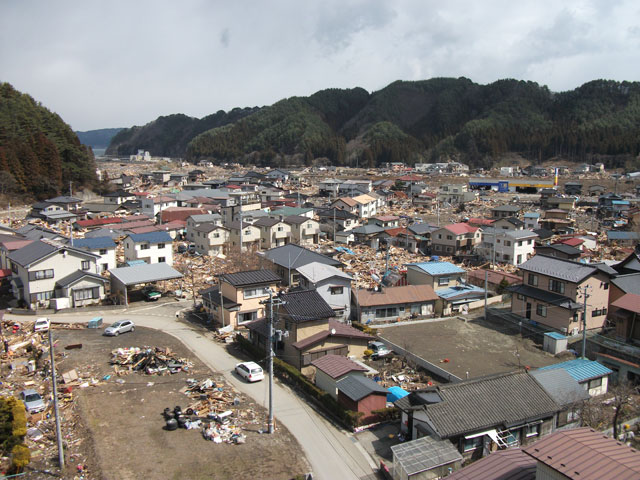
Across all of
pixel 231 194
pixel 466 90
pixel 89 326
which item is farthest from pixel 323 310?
pixel 466 90

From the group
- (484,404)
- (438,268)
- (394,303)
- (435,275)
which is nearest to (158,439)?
(484,404)

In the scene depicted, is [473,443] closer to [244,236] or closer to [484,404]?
[484,404]

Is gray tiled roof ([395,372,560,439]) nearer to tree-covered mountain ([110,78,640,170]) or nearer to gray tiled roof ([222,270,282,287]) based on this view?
gray tiled roof ([222,270,282,287])

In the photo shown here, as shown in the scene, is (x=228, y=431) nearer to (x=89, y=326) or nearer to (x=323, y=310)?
(x=323, y=310)

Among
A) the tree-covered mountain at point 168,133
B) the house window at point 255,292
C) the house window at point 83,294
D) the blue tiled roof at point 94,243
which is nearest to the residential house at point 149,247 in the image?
the blue tiled roof at point 94,243

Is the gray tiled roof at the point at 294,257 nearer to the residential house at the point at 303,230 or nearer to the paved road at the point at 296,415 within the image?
the paved road at the point at 296,415
